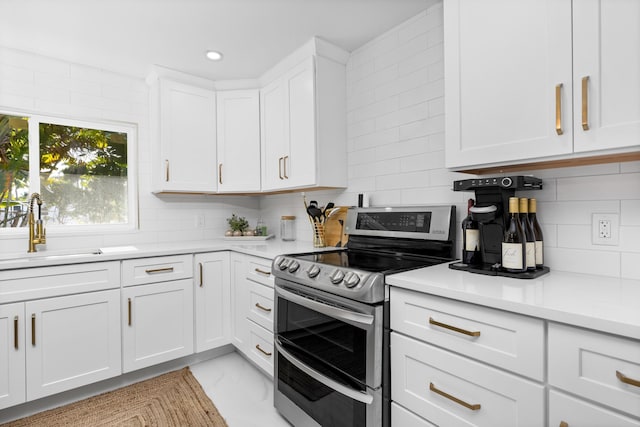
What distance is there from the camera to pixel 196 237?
10.5 feet

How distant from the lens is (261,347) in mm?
2250

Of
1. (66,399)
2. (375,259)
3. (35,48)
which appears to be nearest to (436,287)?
(375,259)

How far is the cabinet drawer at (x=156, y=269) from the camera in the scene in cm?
227

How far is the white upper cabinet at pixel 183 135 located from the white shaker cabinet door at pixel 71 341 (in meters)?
1.04

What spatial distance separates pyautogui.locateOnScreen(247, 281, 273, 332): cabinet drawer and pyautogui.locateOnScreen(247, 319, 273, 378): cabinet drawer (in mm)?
A: 46

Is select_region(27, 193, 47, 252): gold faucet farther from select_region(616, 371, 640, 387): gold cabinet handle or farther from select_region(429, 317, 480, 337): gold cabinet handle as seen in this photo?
select_region(616, 371, 640, 387): gold cabinet handle

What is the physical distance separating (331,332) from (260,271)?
84 cm

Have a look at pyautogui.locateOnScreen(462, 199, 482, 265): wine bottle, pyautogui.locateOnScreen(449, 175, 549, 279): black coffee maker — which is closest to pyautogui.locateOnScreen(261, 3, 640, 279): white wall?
pyautogui.locateOnScreen(449, 175, 549, 279): black coffee maker

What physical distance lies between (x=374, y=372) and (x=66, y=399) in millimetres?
2048

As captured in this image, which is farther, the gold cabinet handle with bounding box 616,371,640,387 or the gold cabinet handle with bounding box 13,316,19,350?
the gold cabinet handle with bounding box 13,316,19,350

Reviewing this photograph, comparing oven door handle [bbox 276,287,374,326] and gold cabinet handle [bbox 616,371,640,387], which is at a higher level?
gold cabinet handle [bbox 616,371,640,387]

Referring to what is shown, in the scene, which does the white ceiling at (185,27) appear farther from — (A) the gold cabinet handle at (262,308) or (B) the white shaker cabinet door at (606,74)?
(A) the gold cabinet handle at (262,308)

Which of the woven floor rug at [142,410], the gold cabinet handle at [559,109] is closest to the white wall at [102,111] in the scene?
the woven floor rug at [142,410]

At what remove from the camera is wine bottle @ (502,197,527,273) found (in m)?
Answer: 1.34
